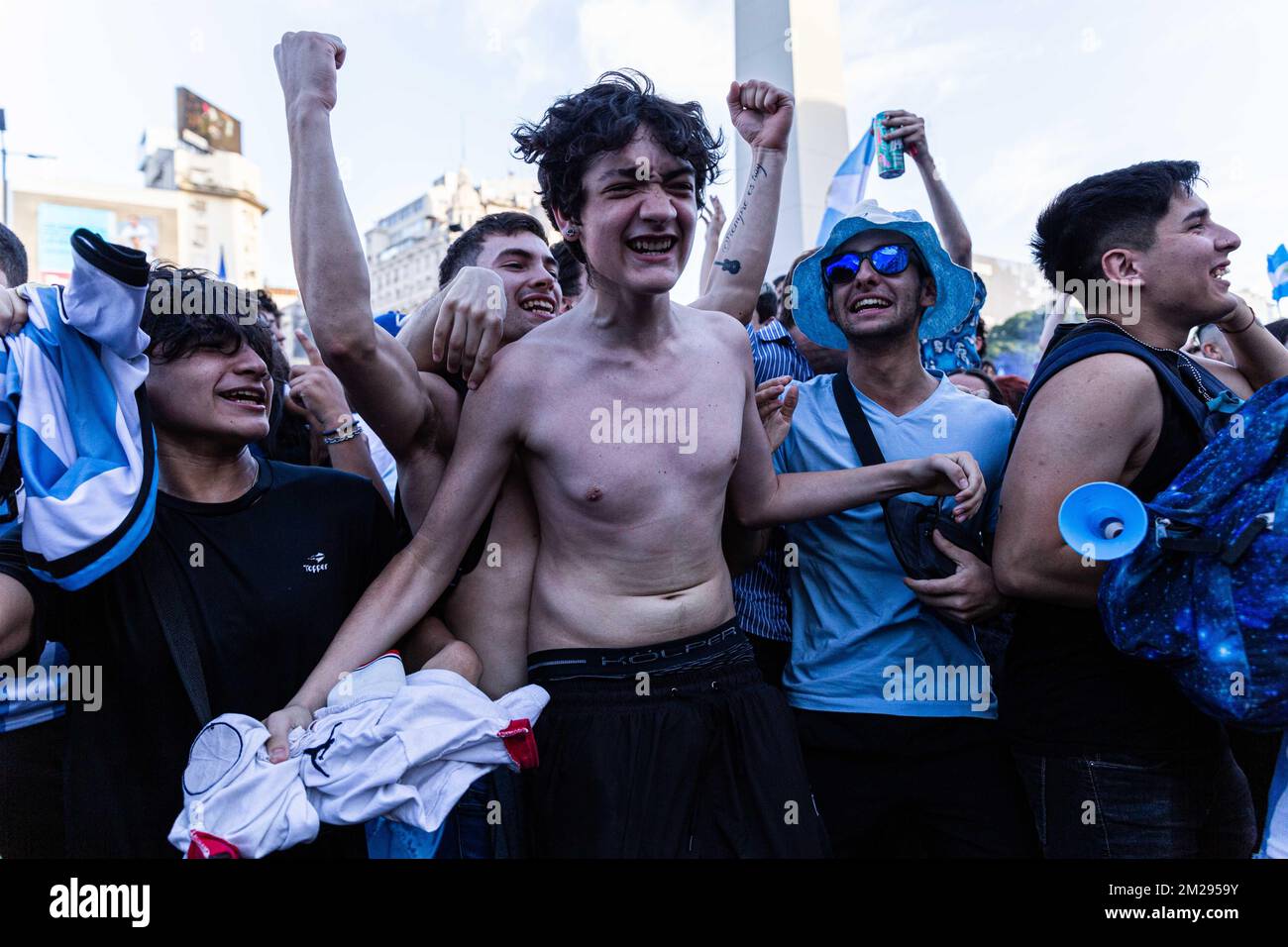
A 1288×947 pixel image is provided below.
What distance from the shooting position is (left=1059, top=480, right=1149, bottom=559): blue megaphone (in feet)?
5.82

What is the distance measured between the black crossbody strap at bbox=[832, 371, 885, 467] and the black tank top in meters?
0.59

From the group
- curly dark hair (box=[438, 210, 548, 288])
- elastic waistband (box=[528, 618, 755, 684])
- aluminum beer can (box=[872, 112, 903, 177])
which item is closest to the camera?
elastic waistband (box=[528, 618, 755, 684])

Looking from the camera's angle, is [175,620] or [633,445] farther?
[633,445]

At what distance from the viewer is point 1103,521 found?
183cm

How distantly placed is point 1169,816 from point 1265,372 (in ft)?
5.10

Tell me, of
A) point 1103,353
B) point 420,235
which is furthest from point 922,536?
point 420,235

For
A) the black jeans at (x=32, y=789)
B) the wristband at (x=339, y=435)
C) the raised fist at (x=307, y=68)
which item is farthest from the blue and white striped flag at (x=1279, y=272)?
the black jeans at (x=32, y=789)

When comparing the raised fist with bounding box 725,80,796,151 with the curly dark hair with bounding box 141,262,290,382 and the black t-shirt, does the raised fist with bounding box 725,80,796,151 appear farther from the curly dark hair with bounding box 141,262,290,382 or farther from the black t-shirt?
the black t-shirt

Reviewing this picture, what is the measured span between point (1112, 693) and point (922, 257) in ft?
4.34

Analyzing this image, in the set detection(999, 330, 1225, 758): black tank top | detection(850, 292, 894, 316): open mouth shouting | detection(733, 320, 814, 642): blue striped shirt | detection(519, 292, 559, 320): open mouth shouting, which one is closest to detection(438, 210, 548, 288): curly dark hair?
detection(519, 292, 559, 320): open mouth shouting

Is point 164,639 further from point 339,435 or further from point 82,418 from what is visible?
point 339,435

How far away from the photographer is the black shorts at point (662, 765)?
194cm

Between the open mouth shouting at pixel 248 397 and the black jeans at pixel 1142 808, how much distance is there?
2149 mm
